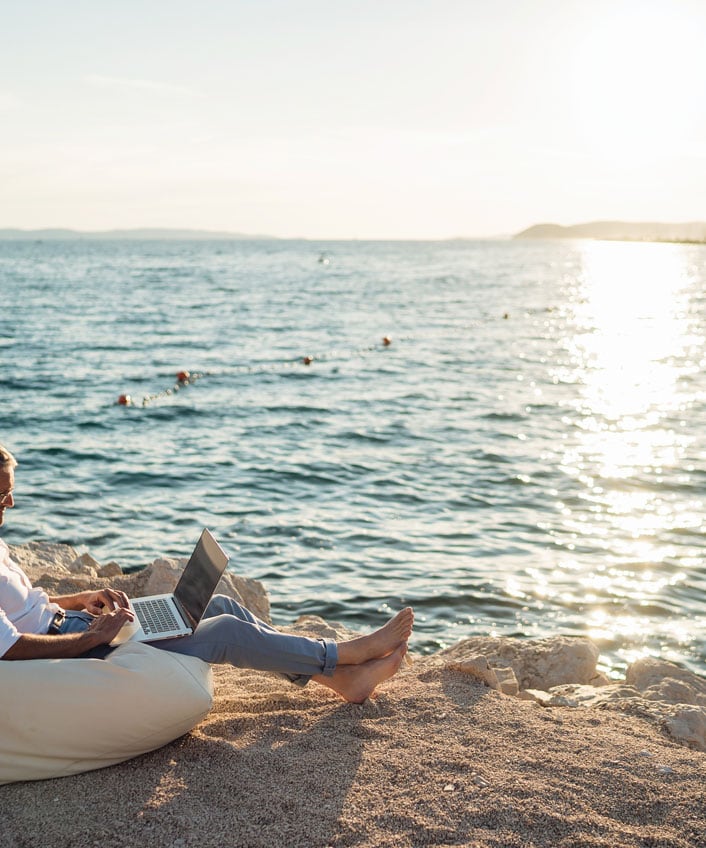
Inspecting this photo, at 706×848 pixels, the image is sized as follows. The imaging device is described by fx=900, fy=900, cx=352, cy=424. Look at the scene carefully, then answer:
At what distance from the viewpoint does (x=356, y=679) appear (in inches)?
197

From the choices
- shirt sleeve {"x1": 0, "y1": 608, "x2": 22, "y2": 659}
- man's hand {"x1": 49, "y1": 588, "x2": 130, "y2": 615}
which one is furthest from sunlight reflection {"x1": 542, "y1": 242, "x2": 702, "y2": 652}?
shirt sleeve {"x1": 0, "y1": 608, "x2": 22, "y2": 659}

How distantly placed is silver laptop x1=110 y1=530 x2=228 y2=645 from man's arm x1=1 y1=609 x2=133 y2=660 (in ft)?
0.55

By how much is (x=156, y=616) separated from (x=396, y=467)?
9.07m

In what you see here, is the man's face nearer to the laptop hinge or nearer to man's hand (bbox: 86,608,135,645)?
man's hand (bbox: 86,608,135,645)

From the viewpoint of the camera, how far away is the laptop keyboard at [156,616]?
486cm

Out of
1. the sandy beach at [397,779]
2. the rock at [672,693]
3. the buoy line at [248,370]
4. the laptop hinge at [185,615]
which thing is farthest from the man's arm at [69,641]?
the buoy line at [248,370]

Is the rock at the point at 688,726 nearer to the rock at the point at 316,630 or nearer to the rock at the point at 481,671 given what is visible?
the rock at the point at 481,671

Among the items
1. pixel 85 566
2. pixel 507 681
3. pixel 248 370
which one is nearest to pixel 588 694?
pixel 507 681

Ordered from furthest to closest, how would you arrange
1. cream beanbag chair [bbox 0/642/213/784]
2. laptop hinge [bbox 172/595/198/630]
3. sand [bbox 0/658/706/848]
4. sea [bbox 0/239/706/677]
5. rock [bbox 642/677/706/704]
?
sea [bbox 0/239/706/677] < rock [bbox 642/677/706/704] < laptop hinge [bbox 172/595/198/630] < cream beanbag chair [bbox 0/642/213/784] < sand [bbox 0/658/706/848]

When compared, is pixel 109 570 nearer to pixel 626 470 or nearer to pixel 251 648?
pixel 251 648

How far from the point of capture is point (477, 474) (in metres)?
13.5

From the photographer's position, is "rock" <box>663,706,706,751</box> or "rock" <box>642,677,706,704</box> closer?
"rock" <box>663,706,706,751</box>

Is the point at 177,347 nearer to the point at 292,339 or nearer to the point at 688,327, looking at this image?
the point at 292,339

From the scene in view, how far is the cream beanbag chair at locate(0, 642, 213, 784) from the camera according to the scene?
167 inches
